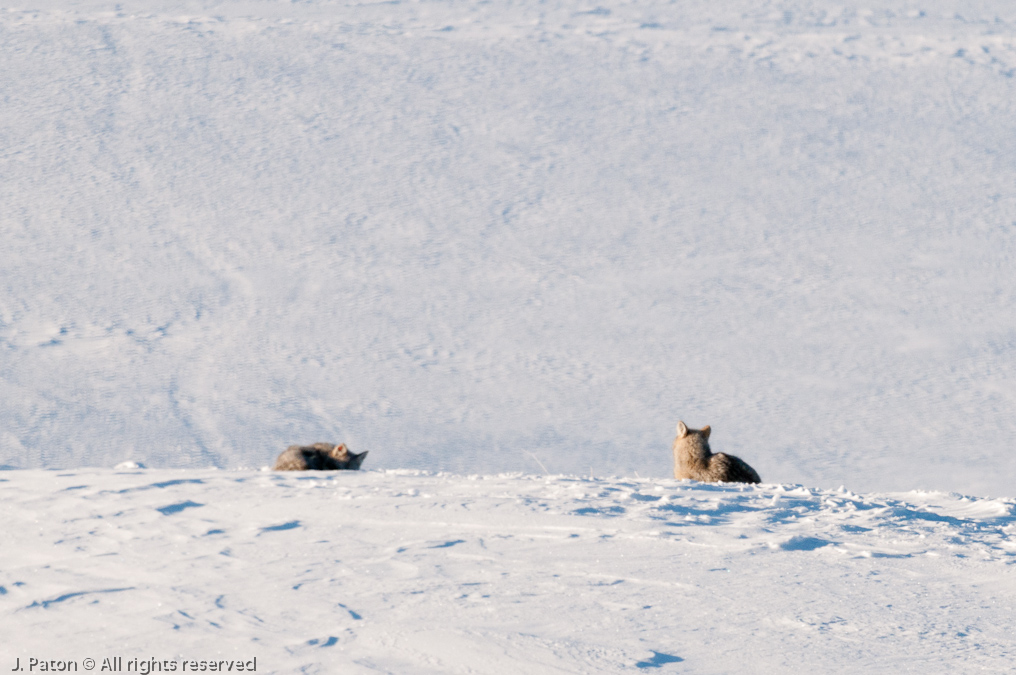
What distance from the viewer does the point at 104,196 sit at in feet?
45.3

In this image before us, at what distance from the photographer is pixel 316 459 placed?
19.6ft

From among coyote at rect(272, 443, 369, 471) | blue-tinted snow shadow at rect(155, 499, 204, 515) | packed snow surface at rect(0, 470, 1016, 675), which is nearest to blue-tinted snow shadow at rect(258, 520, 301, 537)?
packed snow surface at rect(0, 470, 1016, 675)

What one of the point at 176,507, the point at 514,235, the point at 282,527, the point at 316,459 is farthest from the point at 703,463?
the point at 514,235

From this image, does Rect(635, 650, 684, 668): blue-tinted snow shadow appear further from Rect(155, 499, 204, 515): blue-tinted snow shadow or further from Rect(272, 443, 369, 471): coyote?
Rect(272, 443, 369, 471): coyote

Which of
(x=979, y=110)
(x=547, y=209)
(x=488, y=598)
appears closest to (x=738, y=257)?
(x=547, y=209)

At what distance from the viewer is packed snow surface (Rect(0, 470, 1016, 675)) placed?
3010 millimetres

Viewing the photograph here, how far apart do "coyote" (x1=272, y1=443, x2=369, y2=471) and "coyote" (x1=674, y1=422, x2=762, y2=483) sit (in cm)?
162

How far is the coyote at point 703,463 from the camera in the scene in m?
5.82

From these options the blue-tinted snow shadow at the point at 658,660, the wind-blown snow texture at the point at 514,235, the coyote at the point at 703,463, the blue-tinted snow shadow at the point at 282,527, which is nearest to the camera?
the blue-tinted snow shadow at the point at 658,660

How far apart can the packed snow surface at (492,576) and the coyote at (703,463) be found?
0.91 metres

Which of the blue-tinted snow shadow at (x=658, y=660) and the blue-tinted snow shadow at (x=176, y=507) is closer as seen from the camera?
the blue-tinted snow shadow at (x=658, y=660)

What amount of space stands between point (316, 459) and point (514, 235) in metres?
7.68

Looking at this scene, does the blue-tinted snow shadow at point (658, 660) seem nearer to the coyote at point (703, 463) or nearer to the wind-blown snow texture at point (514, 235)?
the coyote at point (703, 463)

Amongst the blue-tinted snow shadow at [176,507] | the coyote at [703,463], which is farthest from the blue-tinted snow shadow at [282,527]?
the coyote at [703,463]
